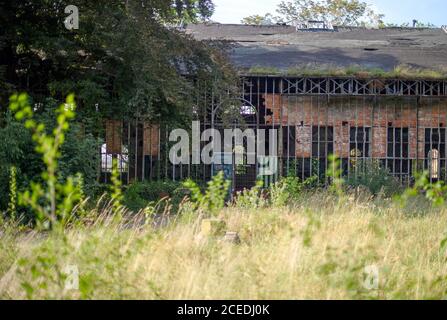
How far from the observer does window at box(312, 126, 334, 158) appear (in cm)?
1891

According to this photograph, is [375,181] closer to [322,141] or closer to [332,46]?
[322,141]

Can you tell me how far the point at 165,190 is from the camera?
15859 millimetres

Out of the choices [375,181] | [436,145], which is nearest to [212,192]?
[375,181]

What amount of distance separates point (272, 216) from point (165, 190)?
26.3 ft

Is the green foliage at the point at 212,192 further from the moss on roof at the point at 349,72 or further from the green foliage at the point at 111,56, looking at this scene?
the moss on roof at the point at 349,72

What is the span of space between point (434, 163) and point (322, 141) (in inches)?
159

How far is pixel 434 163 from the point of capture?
20.2 meters

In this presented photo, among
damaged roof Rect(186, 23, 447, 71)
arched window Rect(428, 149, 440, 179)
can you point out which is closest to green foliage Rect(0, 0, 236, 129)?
damaged roof Rect(186, 23, 447, 71)

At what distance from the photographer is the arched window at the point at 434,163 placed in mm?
19181

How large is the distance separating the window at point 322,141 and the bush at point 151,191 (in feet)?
15.5

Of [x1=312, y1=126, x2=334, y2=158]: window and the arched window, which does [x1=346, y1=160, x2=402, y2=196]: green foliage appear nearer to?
[x1=312, y1=126, x2=334, y2=158]: window

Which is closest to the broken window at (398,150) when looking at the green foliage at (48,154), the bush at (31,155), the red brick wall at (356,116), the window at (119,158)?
the red brick wall at (356,116)

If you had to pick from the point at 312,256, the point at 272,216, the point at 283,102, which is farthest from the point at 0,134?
the point at 283,102

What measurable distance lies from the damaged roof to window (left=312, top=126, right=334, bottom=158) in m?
2.11
